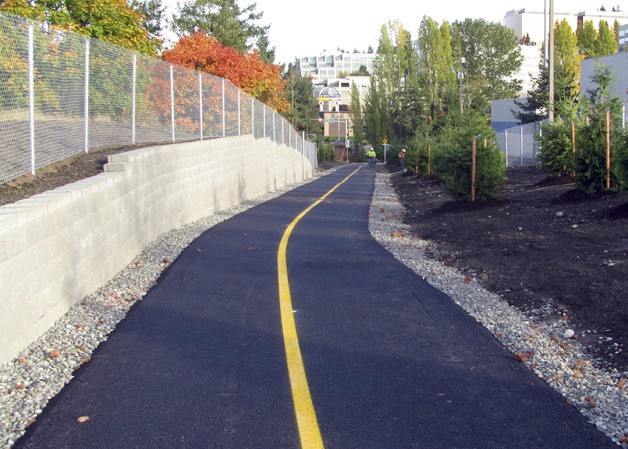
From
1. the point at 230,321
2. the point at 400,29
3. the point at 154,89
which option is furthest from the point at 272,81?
the point at 400,29

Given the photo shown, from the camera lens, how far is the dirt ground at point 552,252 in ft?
24.4

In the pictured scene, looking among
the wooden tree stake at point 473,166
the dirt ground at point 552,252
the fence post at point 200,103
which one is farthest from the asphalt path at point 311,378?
the fence post at point 200,103

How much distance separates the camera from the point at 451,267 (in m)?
11.0

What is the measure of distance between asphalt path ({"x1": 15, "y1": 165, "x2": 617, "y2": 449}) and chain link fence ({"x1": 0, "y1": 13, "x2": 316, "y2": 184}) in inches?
103

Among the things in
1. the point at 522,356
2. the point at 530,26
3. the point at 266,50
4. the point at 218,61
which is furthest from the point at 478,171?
the point at 530,26

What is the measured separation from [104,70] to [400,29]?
259 ft

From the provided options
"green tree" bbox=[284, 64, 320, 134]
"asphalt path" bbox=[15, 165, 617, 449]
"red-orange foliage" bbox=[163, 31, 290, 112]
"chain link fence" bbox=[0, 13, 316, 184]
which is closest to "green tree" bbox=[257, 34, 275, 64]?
"green tree" bbox=[284, 64, 320, 134]

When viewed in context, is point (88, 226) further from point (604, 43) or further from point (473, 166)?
point (604, 43)

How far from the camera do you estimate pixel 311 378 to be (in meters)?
5.76

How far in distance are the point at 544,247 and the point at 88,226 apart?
21.4 feet

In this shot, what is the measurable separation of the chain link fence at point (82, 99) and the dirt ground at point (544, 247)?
391mm

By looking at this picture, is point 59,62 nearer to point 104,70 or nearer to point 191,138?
point 104,70

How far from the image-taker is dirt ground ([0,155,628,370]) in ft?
24.8

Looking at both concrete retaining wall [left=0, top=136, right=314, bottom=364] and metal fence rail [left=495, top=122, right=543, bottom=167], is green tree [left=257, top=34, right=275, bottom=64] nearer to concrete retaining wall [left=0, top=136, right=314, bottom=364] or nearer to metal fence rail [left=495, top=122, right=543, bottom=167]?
metal fence rail [left=495, top=122, right=543, bottom=167]
